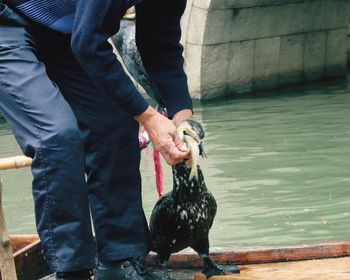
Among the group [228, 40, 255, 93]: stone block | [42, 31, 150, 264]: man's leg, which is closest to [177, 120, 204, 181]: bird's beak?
[42, 31, 150, 264]: man's leg

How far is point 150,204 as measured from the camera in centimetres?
726

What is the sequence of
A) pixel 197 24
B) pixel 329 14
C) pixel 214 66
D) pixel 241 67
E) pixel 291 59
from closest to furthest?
pixel 197 24, pixel 214 66, pixel 241 67, pixel 291 59, pixel 329 14

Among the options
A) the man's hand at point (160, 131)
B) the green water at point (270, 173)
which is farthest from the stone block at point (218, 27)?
the man's hand at point (160, 131)

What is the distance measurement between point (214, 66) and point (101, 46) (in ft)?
33.9

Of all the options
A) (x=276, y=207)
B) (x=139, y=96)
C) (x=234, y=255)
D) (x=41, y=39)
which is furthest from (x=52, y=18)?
(x=276, y=207)

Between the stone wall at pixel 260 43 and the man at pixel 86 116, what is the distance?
938cm

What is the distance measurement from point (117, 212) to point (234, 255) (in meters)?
0.72

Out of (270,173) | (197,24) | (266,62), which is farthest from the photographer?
(266,62)

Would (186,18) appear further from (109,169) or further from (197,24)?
(109,169)

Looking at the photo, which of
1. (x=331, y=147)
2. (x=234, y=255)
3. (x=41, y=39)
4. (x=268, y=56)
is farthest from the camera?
(x=268, y=56)

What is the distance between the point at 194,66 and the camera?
12758mm

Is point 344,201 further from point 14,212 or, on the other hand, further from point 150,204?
point 14,212

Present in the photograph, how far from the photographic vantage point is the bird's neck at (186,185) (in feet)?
11.3

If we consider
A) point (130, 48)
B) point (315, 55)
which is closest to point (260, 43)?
point (315, 55)
